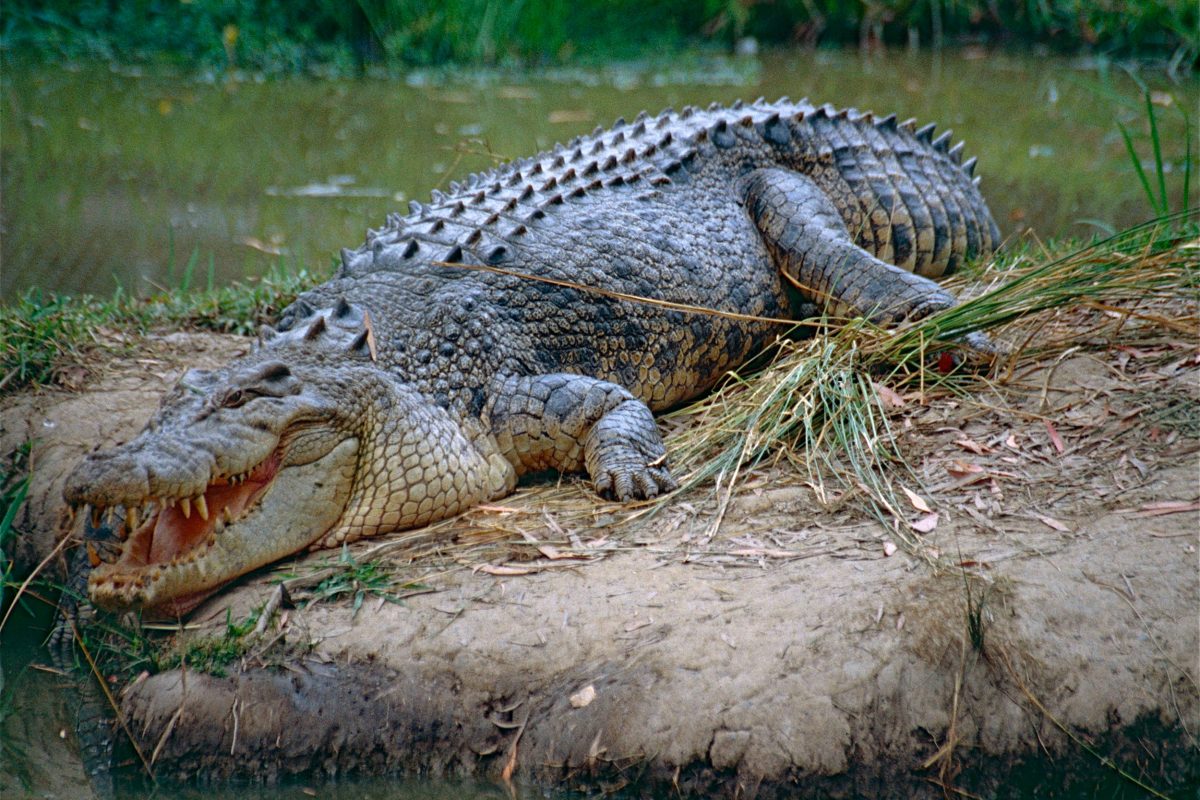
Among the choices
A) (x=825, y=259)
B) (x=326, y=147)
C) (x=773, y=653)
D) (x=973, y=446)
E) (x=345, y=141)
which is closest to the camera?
(x=773, y=653)

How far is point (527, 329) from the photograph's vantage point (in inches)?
160

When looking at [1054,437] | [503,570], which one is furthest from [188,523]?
[1054,437]

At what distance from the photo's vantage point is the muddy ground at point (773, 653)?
2.80 m

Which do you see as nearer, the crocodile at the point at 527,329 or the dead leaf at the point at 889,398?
the crocodile at the point at 527,329

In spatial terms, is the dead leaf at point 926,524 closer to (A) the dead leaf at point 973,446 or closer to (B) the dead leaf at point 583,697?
(A) the dead leaf at point 973,446

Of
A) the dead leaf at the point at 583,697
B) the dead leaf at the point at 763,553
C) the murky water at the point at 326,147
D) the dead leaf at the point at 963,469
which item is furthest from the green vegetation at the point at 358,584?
the dead leaf at the point at 963,469

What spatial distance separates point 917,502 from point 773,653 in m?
0.82

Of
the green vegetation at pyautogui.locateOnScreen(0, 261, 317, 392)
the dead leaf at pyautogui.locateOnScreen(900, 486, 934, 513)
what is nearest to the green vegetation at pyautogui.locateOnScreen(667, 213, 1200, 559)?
the dead leaf at pyautogui.locateOnScreen(900, 486, 934, 513)

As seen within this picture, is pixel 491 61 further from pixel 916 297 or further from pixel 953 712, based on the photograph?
pixel 953 712

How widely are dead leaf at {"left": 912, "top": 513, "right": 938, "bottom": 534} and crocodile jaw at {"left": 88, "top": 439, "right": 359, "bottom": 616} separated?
1.73m

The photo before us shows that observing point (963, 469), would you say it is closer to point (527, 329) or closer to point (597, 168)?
point (527, 329)

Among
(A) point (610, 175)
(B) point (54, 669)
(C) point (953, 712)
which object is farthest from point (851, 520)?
(B) point (54, 669)

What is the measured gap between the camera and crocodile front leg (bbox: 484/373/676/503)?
3.80m

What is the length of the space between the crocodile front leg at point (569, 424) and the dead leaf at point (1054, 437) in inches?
48.1
